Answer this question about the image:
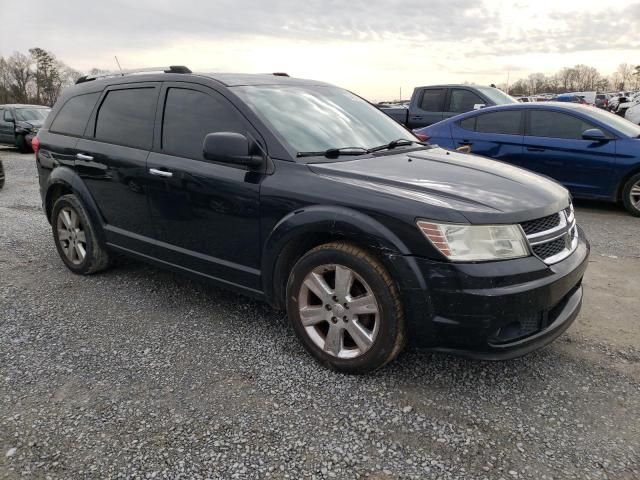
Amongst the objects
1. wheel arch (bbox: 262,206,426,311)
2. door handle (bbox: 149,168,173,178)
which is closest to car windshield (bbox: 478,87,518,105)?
door handle (bbox: 149,168,173,178)

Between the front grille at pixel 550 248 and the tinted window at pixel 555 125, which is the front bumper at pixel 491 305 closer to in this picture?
the front grille at pixel 550 248

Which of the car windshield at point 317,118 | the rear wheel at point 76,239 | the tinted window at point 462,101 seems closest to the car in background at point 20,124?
the tinted window at point 462,101

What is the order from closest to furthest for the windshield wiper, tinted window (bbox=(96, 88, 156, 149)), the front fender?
the front fender → the windshield wiper → tinted window (bbox=(96, 88, 156, 149))

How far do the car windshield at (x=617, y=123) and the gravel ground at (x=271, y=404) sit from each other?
12.0 feet

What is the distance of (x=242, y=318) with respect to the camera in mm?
3650

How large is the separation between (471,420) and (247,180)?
184 cm

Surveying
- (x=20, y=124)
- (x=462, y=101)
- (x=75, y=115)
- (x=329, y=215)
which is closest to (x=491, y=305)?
(x=329, y=215)

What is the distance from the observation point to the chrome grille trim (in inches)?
102

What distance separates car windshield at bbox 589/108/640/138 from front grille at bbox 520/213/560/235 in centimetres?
477

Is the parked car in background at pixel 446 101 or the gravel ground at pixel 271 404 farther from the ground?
the parked car in background at pixel 446 101

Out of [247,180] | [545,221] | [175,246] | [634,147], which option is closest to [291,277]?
[247,180]

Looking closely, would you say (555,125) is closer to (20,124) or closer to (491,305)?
(491,305)

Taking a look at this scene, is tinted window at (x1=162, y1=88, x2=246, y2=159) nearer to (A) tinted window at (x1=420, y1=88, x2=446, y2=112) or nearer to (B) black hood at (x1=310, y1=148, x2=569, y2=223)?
(B) black hood at (x1=310, y1=148, x2=569, y2=223)

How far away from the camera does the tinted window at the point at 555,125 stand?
22.1 feet
